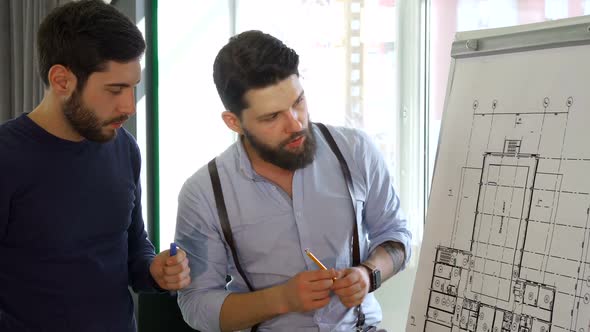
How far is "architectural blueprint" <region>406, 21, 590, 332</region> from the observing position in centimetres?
125

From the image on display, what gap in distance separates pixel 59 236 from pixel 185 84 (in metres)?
2.17

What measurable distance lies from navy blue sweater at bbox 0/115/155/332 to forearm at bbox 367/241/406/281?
0.68 m

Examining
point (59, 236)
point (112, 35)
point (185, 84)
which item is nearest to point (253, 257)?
point (59, 236)

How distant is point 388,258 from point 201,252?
1.65ft

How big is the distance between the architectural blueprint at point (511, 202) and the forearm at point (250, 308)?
0.35 metres

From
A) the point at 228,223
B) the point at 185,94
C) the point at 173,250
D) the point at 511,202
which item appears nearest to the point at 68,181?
the point at 173,250

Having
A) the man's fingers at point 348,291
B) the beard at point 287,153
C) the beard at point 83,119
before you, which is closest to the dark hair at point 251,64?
the beard at point 287,153

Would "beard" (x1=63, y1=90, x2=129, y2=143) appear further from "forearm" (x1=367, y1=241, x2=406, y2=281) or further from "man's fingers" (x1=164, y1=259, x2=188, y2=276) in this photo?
"forearm" (x1=367, y1=241, x2=406, y2=281)

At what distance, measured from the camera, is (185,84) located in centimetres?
357

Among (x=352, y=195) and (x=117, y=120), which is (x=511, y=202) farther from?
(x=117, y=120)

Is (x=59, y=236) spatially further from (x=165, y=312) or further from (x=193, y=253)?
(x=165, y=312)

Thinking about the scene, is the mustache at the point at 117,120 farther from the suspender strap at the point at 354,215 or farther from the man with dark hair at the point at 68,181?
the suspender strap at the point at 354,215

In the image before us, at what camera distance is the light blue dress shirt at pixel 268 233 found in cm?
163

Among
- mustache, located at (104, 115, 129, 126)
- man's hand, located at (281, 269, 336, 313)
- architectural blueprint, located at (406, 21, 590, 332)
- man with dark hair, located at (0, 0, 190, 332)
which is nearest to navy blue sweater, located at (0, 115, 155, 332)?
man with dark hair, located at (0, 0, 190, 332)
